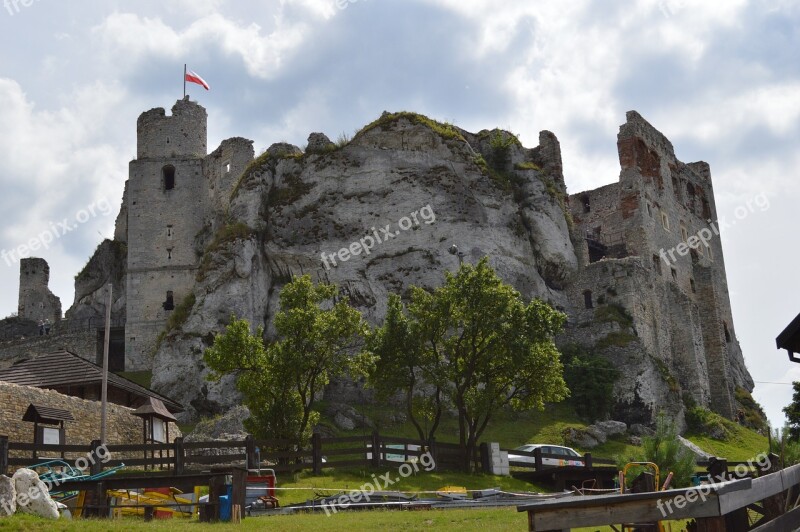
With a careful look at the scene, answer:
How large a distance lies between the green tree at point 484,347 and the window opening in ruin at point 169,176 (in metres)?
33.8

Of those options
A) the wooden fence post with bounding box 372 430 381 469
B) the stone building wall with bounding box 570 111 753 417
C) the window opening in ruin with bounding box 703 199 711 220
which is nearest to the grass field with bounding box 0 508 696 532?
the wooden fence post with bounding box 372 430 381 469

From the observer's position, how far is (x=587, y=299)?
55.8 metres

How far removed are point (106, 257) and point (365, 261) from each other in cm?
2592

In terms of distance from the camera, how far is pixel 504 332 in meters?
34.6

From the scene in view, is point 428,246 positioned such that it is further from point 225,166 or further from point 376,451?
point 376,451

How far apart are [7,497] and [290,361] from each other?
1526 cm

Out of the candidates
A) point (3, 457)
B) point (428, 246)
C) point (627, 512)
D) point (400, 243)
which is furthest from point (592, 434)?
point (627, 512)

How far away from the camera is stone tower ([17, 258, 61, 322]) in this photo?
7438 centimetres

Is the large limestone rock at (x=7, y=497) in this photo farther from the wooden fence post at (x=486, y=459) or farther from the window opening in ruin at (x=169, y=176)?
the window opening in ruin at (x=169, y=176)

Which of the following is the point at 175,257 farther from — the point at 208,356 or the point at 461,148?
the point at 208,356

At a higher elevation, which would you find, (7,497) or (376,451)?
(376,451)

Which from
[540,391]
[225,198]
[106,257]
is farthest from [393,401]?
[106,257]

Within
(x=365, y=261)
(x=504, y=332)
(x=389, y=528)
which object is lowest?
(x=389, y=528)

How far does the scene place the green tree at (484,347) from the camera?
34338 millimetres
